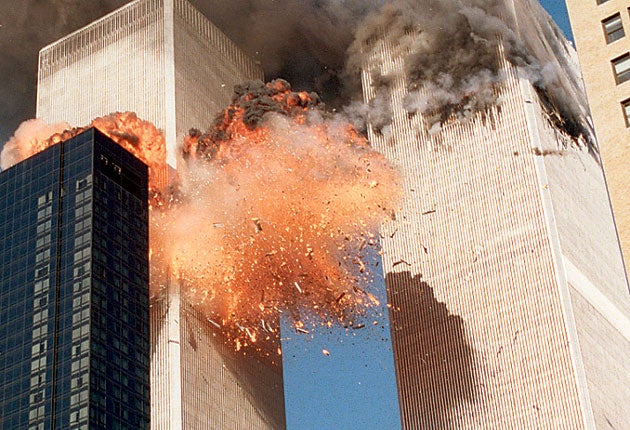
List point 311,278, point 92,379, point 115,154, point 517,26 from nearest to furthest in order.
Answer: point 92,379
point 311,278
point 115,154
point 517,26

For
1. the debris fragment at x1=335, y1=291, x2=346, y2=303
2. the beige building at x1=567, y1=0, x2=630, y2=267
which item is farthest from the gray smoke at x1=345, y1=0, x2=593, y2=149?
the beige building at x1=567, y1=0, x2=630, y2=267

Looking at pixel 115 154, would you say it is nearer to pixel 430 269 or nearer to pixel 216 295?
pixel 216 295

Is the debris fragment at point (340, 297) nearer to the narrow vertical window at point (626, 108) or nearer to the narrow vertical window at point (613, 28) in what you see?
the narrow vertical window at point (613, 28)

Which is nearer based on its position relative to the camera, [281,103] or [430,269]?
[281,103]

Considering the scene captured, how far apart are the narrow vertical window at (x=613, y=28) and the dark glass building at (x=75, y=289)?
62.9m

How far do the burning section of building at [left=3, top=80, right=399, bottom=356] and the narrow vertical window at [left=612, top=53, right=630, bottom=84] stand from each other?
59148 mm

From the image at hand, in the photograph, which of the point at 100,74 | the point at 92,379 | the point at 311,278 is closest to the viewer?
the point at 92,379

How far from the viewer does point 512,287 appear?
14162 centimetres

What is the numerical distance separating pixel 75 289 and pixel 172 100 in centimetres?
3248

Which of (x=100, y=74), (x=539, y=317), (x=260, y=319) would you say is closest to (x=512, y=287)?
(x=539, y=317)

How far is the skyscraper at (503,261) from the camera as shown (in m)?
137

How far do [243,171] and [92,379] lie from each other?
26.2 metres

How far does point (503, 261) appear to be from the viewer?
14362 cm

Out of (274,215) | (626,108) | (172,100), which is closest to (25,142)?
(172,100)
